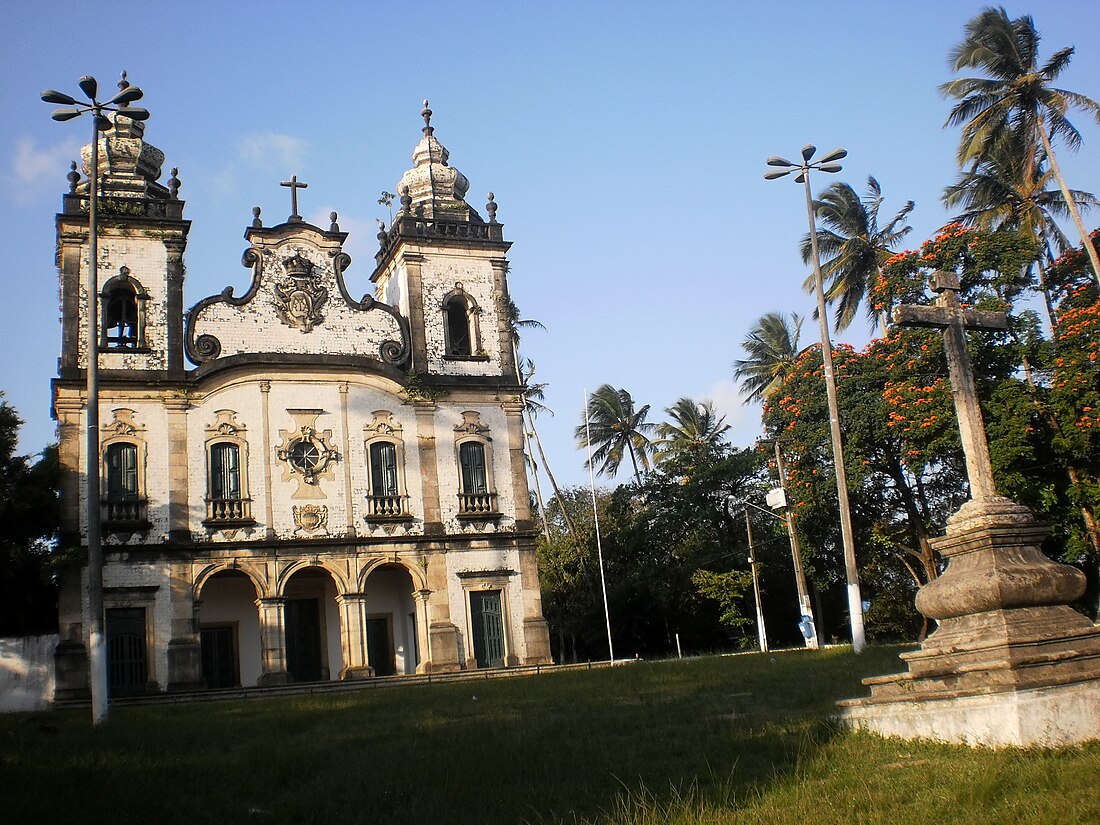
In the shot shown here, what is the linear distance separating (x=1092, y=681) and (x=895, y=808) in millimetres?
2712

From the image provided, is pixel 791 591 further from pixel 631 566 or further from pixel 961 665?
pixel 961 665

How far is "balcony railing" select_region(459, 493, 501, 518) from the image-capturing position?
30.5 metres

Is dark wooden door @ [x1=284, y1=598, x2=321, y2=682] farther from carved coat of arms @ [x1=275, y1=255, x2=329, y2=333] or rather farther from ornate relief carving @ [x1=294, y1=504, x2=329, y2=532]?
carved coat of arms @ [x1=275, y1=255, x2=329, y2=333]

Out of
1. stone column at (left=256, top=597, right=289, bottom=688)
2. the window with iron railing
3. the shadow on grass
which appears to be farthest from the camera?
the window with iron railing

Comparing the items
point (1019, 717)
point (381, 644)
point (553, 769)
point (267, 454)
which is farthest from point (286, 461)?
point (1019, 717)

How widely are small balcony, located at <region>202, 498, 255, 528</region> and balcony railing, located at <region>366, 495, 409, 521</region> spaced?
3033 millimetres

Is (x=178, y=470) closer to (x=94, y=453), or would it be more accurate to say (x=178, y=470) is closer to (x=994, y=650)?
(x=94, y=453)

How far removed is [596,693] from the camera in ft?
55.0

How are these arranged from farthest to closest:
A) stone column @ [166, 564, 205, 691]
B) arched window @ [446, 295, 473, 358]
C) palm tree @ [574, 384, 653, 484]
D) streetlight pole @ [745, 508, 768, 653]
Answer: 1. palm tree @ [574, 384, 653, 484]
2. streetlight pole @ [745, 508, 768, 653]
3. arched window @ [446, 295, 473, 358]
4. stone column @ [166, 564, 205, 691]

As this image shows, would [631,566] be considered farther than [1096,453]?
Yes

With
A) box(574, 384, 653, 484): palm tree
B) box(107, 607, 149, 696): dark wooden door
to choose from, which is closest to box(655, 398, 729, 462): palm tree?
box(574, 384, 653, 484): palm tree

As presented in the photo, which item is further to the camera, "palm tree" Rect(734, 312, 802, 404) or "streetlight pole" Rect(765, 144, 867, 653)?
"palm tree" Rect(734, 312, 802, 404)

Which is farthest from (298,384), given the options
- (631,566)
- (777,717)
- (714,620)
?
(777,717)

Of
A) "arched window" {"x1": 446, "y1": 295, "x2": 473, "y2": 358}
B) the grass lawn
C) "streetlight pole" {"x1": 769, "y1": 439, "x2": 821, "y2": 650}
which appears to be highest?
"arched window" {"x1": 446, "y1": 295, "x2": 473, "y2": 358}
